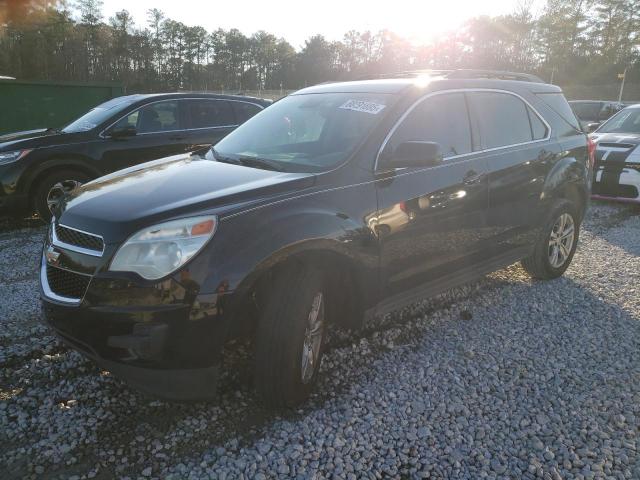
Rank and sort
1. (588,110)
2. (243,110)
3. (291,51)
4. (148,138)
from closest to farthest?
(148,138) → (243,110) → (588,110) → (291,51)

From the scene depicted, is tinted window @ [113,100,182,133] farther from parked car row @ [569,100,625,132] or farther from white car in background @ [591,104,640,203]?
parked car row @ [569,100,625,132]

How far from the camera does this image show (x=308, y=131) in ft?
11.7

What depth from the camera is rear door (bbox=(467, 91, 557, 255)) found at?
12.3 ft

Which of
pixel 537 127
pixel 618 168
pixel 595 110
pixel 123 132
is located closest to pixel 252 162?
pixel 537 127

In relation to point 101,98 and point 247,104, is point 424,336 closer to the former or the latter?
point 247,104

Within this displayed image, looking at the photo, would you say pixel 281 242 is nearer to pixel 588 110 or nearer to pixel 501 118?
pixel 501 118

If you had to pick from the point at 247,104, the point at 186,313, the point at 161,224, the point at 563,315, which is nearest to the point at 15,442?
the point at 186,313

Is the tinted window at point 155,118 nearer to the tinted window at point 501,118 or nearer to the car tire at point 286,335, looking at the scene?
the tinted window at point 501,118

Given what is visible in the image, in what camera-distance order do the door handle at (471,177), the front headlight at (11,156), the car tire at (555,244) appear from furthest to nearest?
the front headlight at (11,156), the car tire at (555,244), the door handle at (471,177)

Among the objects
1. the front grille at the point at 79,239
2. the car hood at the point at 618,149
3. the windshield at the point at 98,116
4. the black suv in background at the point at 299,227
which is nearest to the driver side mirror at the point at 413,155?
the black suv in background at the point at 299,227

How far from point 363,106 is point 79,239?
1.95 m

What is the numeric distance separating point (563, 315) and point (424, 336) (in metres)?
1.28

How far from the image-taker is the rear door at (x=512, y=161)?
3758mm

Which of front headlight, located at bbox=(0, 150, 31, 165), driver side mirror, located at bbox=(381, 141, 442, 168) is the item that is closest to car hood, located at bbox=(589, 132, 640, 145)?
driver side mirror, located at bbox=(381, 141, 442, 168)
